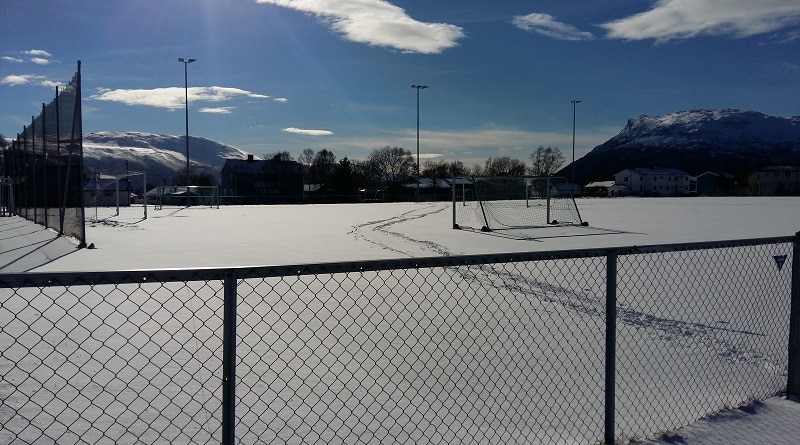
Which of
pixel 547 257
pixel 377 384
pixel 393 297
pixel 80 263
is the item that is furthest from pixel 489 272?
pixel 80 263

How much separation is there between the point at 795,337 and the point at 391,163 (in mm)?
110691

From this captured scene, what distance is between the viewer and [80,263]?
10.8 metres

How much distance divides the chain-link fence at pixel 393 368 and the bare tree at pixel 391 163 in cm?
10698

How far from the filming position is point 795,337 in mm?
4465

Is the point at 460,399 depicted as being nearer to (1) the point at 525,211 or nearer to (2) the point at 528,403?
(2) the point at 528,403

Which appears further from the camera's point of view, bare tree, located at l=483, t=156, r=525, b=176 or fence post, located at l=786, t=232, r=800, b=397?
bare tree, located at l=483, t=156, r=525, b=176

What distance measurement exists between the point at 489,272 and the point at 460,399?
5.60 m

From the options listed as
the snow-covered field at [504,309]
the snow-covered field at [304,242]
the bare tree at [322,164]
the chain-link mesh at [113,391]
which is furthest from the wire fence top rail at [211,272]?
the bare tree at [322,164]

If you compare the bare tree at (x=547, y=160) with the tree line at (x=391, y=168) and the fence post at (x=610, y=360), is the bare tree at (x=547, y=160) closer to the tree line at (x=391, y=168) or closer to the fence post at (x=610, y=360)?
the tree line at (x=391, y=168)

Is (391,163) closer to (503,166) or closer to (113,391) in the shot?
(503,166)

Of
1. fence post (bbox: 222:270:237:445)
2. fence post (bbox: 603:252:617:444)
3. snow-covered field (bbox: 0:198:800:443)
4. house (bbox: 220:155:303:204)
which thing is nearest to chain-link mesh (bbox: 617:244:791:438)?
snow-covered field (bbox: 0:198:800:443)

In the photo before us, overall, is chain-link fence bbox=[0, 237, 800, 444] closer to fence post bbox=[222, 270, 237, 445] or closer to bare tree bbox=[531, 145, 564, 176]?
fence post bbox=[222, 270, 237, 445]

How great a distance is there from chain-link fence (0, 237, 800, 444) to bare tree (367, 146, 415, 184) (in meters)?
107

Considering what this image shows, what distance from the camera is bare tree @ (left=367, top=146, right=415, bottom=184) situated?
374 ft
